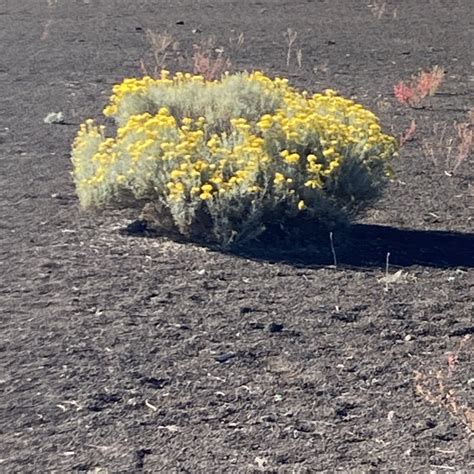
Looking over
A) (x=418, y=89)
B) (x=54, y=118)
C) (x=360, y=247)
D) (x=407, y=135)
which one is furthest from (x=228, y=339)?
(x=418, y=89)

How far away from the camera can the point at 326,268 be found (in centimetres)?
739

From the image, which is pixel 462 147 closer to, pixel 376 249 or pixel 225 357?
pixel 376 249

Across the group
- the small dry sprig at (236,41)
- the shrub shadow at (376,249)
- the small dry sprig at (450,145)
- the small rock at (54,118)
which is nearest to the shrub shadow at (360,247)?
the shrub shadow at (376,249)

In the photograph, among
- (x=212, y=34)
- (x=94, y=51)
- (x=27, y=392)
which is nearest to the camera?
(x=27, y=392)

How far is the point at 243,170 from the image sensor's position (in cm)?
769

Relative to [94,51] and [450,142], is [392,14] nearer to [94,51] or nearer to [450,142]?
[94,51]

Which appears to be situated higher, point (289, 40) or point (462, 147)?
point (462, 147)

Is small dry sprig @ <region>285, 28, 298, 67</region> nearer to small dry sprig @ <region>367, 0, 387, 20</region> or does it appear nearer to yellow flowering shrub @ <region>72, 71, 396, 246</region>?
small dry sprig @ <region>367, 0, 387, 20</region>

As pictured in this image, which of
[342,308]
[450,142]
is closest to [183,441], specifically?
[342,308]

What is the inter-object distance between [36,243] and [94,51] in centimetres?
952

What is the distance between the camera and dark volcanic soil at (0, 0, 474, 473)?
16.5 feet

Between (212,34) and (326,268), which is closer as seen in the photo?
(326,268)

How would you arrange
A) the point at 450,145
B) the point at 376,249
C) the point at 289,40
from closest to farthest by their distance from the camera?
the point at 376,249 → the point at 450,145 → the point at 289,40

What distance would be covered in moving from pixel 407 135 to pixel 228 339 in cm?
526
